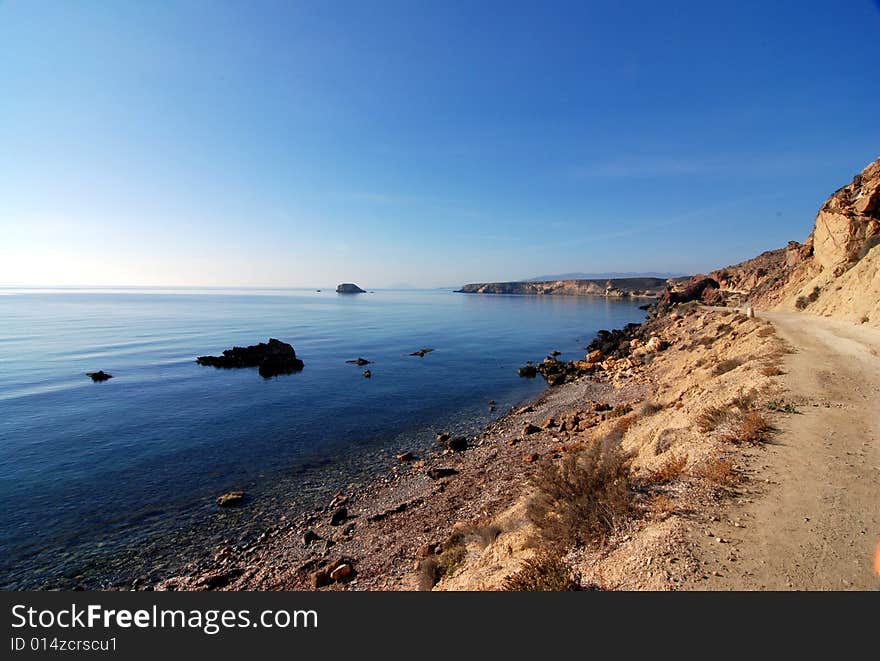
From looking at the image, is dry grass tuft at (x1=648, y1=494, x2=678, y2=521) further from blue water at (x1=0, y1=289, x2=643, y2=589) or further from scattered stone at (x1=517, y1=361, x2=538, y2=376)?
scattered stone at (x1=517, y1=361, x2=538, y2=376)

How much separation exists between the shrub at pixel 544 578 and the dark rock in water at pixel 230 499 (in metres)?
10.6

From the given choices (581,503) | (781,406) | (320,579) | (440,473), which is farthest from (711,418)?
(320,579)

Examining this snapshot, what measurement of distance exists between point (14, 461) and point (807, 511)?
25250 mm

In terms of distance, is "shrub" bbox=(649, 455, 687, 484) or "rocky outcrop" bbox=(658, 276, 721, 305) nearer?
"shrub" bbox=(649, 455, 687, 484)

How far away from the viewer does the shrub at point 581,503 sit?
19.4ft

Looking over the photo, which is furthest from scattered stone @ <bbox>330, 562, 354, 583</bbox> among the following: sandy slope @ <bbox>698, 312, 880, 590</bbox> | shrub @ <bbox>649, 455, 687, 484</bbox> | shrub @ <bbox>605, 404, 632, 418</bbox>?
shrub @ <bbox>605, 404, 632, 418</bbox>

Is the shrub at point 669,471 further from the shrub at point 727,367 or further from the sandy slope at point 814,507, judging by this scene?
the shrub at point 727,367

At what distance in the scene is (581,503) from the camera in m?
6.43

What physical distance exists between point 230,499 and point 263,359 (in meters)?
25.5

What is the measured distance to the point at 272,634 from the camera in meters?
3.97

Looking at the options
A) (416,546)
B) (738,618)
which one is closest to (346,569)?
(416,546)

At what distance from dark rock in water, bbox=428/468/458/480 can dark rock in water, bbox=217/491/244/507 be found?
21.1 ft

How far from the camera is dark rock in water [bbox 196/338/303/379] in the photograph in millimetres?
33891

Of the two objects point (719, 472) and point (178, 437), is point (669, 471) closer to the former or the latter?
point (719, 472)
